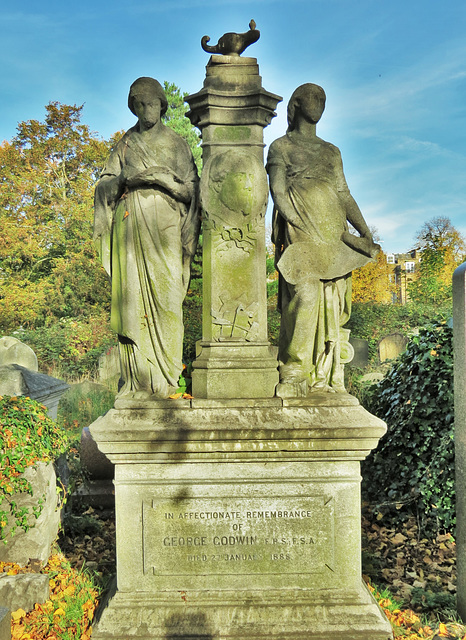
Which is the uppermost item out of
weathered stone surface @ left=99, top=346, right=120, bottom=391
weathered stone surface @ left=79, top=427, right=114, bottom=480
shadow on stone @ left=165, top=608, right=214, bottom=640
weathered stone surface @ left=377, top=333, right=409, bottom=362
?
weathered stone surface @ left=377, top=333, right=409, bottom=362

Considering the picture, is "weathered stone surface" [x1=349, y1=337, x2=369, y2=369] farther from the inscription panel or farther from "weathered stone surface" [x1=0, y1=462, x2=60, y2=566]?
the inscription panel

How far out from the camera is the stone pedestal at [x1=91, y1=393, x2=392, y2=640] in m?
3.59

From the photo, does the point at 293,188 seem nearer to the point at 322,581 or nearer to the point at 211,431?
the point at 211,431

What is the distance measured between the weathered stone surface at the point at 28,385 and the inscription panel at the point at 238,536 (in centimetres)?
377

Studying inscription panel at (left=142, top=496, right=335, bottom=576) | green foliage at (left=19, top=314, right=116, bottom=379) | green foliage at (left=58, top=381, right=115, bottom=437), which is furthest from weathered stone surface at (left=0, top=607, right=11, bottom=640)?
green foliage at (left=19, top=314, right=116, bottom=379)

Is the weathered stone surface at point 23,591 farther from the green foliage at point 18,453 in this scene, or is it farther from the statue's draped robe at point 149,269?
the statue's draped robe at point 149,269

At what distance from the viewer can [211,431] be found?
3.54 m

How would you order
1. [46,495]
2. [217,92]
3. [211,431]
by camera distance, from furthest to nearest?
1. [46,495]
2. [217,92]
3. [211,431]

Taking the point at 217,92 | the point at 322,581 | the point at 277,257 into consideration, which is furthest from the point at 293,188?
the point at 322,581

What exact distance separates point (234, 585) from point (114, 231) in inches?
95.2

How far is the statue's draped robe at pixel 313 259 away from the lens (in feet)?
12.6

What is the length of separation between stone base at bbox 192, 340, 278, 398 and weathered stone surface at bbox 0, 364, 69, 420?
3.83 meters

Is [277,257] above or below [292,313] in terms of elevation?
above

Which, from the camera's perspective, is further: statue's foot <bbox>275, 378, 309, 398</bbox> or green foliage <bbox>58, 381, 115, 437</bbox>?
green foliage <bbox>58, 381, 115, 437</bbox>
